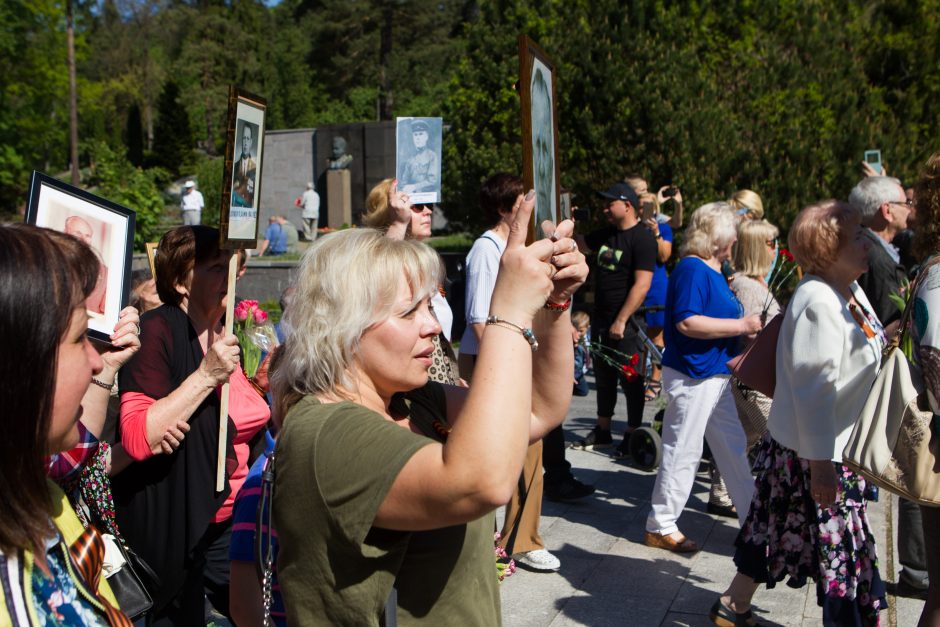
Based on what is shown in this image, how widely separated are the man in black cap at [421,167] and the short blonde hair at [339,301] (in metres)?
2.70

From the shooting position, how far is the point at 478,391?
165 centimetres

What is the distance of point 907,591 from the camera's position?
176 inches

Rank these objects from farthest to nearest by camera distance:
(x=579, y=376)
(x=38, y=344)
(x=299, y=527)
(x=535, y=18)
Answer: (x=535, y=18), (x=579, y=376), (x=299, y=527), (x=38, y=344)

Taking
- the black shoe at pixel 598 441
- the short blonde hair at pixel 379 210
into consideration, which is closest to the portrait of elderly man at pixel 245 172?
the short blonde hair at pixel 379 210

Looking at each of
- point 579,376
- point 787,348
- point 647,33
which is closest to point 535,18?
point 647,33

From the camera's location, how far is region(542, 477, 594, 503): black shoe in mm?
6025

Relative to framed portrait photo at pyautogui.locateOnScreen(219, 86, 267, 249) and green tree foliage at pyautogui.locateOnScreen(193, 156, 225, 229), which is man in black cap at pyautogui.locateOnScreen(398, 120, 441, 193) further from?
green tree foliage at pyautogui.locateOnScreen(193, 156, 225, 229)

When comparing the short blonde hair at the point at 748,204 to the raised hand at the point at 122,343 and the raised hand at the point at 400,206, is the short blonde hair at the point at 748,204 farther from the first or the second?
the raised hand at the point at 122,343

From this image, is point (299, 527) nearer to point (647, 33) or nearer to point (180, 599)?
point (180, 599)

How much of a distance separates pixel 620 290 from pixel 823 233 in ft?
12.0

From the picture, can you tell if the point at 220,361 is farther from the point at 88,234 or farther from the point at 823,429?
the point at 823,429

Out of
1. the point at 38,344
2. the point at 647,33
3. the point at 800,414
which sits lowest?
the point at 800,414

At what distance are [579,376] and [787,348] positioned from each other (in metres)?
4.93

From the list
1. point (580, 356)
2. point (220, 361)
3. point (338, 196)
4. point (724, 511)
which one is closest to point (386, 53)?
point (338, 196)
